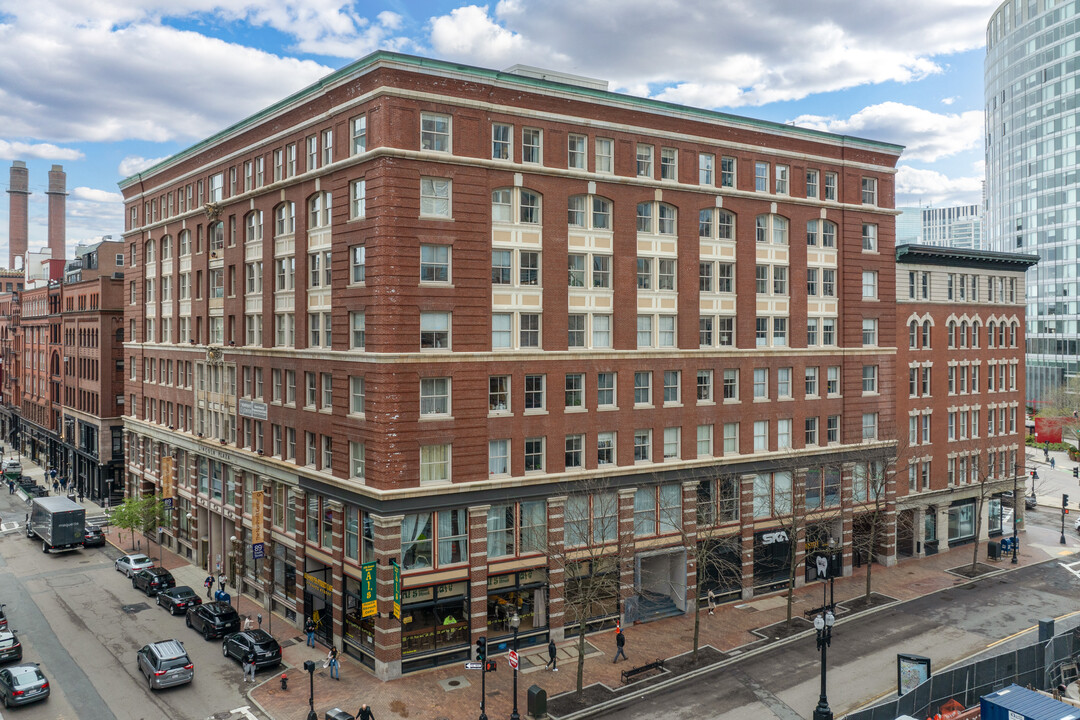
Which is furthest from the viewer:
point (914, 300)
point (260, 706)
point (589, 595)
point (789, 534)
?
point (914, 300)

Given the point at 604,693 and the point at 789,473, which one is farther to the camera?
the point at 789,473

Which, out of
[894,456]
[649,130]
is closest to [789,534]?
[894,456]

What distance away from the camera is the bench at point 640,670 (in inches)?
1396

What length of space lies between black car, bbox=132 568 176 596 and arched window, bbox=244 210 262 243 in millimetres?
21943

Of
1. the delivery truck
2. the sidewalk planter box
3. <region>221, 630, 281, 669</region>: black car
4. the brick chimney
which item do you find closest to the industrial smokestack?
the brick chimney

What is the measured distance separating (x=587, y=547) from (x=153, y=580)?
1127 inches

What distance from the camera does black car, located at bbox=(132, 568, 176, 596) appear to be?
4897cm

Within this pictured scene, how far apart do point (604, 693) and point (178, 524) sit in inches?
1556

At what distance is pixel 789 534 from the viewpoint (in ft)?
155

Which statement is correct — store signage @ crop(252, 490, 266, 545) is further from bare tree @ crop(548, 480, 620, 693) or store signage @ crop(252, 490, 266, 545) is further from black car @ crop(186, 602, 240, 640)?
bare tree @ crop(548, 480, 620, 693)

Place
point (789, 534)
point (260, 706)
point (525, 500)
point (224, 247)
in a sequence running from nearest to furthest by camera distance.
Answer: point (260, 706)
point (525, 500)
point (789, 534)
point (224, 247)

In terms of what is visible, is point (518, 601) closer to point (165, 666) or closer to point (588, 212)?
point (165, 666)

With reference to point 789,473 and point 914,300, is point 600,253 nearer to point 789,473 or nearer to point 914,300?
point 789,473

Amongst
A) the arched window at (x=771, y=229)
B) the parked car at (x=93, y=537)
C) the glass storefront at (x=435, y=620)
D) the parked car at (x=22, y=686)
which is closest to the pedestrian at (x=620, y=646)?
the glass storefront at (x=435, y=620)
